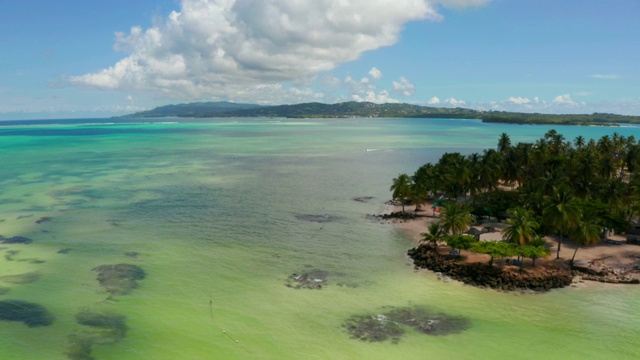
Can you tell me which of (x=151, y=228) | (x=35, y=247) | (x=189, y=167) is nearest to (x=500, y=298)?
(x=151, y=228)

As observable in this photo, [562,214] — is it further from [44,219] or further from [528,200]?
[44,219]

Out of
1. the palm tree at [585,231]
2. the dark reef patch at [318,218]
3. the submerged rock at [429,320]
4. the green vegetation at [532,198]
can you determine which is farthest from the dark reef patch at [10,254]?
the palm tree at [585,231]

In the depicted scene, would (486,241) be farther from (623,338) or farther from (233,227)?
(233,227)

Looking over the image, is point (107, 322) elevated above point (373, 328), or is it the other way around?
point (107, 322)

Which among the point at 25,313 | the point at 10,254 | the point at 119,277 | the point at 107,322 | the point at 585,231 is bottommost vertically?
the point at 107,322

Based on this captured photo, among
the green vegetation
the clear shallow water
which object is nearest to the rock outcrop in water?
the clear shallow water

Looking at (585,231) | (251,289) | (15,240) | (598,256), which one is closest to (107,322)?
(251,289)
